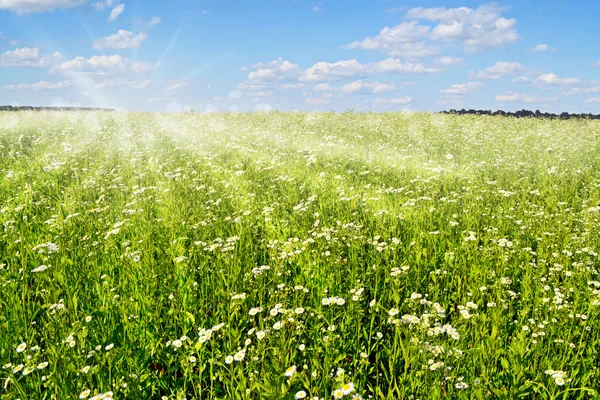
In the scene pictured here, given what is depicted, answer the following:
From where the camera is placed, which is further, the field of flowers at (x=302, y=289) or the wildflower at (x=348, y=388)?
the field of flowers at (x=302, y=289)

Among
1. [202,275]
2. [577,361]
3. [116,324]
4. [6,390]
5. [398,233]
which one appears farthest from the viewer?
[398,233]

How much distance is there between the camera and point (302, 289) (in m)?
3.51

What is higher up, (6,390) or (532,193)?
(532,193)

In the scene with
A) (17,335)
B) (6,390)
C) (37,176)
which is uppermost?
(37,176)

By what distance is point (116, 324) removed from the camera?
3.14 meters

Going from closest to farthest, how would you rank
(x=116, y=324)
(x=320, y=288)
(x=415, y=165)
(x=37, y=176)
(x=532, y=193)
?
(x=116, y=324), (x=320, y=288), (x=532, y=193), (x=37, y=176), (x=415, y=165)

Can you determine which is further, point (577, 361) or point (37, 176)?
point (37, 176)

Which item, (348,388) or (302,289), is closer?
(348,388)

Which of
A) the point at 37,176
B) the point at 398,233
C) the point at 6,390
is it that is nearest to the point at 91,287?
the point at 6,390

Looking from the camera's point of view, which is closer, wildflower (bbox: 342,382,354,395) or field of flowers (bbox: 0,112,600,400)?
wildflower (bbox: 342,382,354,395)

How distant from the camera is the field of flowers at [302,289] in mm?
2572

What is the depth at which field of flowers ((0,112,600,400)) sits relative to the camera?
8.44 ft

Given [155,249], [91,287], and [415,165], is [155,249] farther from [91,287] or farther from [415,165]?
[415,165]

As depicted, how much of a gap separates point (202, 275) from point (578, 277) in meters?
3.74
